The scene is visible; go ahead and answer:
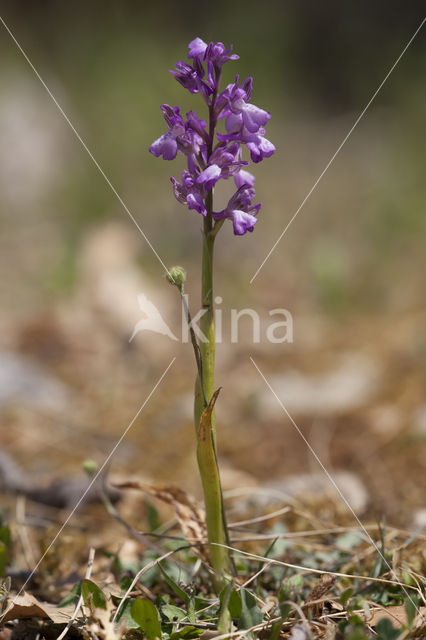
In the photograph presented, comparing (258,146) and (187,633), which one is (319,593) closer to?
(187,633)

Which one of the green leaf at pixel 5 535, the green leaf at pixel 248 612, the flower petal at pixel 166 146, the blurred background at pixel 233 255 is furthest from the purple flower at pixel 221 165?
the blurred background at pixel 233 255

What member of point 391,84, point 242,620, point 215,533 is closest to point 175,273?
point 215,533

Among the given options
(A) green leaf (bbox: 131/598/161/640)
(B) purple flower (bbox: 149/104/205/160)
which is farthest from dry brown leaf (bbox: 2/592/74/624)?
(B) purple flower (bbox: 149/104/205/160)

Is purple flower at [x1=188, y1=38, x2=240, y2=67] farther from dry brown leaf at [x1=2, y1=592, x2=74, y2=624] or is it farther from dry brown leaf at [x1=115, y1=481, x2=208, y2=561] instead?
dry brown leaf at [x1=2, y1=592, x2=74, y2=624]

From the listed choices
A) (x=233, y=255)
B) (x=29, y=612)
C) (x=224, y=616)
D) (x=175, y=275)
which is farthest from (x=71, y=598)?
(x=233, y=255)

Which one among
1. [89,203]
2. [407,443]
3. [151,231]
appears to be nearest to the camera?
[407,443]

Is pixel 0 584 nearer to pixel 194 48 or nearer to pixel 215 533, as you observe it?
pixel 215 533

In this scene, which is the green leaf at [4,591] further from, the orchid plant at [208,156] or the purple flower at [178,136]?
the purple flower at [178,136]

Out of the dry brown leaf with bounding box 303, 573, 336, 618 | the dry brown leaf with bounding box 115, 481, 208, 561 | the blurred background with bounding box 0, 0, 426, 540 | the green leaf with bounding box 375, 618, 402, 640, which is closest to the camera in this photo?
the green leaf with bounding box 375, 618, 402, 640
